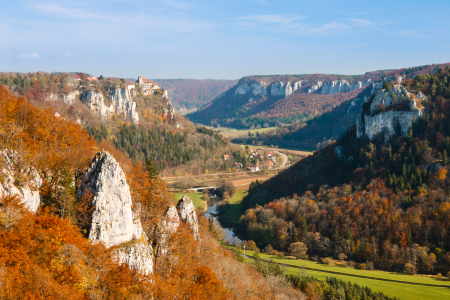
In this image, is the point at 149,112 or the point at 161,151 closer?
the point at 161,151

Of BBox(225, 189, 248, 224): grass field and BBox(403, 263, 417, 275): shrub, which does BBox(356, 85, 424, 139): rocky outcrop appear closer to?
BBox(403, 263, 417, 275): shrub

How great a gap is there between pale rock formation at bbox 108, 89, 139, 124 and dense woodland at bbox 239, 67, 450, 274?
81.8 meters

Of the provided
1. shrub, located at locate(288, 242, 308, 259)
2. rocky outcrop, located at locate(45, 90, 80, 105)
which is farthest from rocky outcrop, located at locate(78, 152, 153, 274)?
rocky outcrop, located at locate(45, 90, 80, 105)

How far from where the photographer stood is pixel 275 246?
6775cm

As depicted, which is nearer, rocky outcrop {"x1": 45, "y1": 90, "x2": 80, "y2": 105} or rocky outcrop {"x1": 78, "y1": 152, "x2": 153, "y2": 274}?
rocky outcrop {"x1": 78, "y1": 152, "x2": 153, "y2": 274}

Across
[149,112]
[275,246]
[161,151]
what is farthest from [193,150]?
[275,246]

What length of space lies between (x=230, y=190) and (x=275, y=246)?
128 ft

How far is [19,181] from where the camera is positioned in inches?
936

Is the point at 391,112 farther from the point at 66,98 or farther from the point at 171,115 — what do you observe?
the point at 66,98

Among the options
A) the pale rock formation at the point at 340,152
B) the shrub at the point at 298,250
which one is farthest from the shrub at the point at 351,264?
the pale rock formation at the point at 340,152

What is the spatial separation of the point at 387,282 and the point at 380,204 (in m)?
20.7

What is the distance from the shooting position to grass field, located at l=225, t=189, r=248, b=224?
85556mm

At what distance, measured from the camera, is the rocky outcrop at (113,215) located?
24500mm

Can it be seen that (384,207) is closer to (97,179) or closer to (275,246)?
(275,246)
